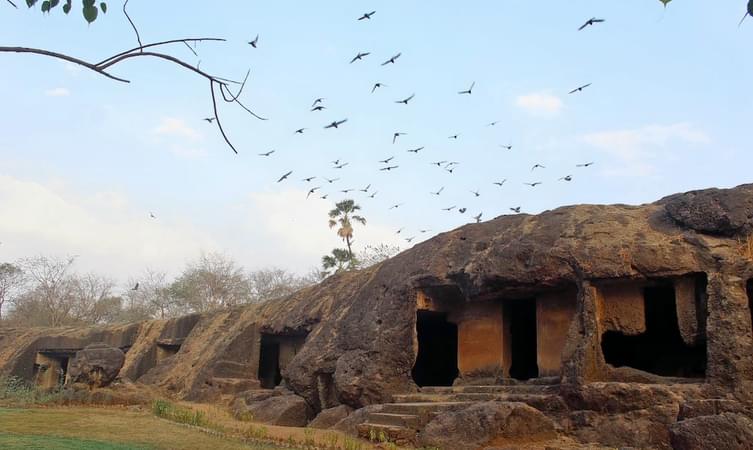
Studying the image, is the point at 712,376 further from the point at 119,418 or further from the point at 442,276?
the point at 119,418

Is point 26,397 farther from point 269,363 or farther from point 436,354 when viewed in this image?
point 436,354

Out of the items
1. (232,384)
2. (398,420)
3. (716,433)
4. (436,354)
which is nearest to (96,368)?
(232,384)

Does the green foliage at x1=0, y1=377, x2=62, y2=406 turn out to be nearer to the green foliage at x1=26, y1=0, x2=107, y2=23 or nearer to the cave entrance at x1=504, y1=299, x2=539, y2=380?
the cave entrance at x1=504, y1=299, x2=539, y2=380

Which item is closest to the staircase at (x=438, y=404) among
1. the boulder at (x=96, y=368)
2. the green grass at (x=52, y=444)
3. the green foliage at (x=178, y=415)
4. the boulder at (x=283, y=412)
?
the boulder at (x=283, y=412)

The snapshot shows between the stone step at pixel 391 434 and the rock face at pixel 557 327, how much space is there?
0.46 feet

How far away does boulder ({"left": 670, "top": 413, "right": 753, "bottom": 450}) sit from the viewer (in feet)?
26.7

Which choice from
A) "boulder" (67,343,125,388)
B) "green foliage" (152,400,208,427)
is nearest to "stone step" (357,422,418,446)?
"green foliage" (152,400,208,427)

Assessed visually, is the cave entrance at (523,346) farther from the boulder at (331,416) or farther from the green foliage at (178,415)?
the green foliage at (178,415)

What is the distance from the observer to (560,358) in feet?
43.2

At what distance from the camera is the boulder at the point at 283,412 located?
15914 millimetres

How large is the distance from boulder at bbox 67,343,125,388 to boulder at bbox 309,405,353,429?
21.9ft

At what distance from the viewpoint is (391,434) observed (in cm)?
1202

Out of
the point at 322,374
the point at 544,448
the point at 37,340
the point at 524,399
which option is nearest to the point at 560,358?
the point at 524,399

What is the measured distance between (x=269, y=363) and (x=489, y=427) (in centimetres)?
1372
